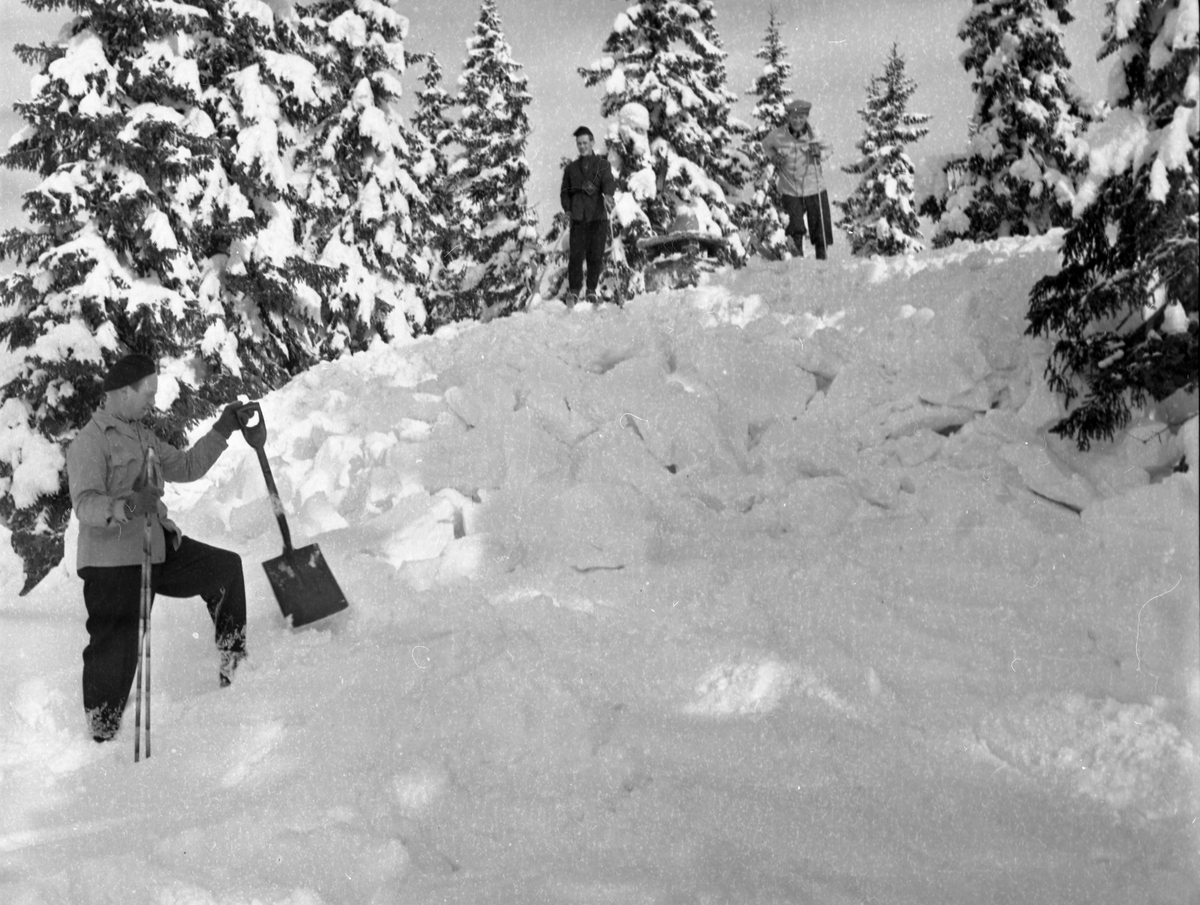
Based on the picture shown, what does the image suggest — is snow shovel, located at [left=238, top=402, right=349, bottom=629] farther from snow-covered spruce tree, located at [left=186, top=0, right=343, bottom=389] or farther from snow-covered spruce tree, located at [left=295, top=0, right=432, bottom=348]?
snow-covered spruce tree, located at [left=295, top=0, right=432, bottom=348]

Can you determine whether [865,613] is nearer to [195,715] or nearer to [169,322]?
[195,715]

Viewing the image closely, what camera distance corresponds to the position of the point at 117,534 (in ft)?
14.9

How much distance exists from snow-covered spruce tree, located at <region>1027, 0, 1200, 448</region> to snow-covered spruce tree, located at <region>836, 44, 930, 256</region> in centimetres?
2406

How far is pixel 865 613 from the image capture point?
4.88 meters

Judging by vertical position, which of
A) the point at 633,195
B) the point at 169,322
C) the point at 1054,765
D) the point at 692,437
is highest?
the point at 633,195

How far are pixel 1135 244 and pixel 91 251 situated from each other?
44.1ft

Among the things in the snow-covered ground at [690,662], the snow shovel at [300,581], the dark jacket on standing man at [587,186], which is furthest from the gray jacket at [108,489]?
the dark jacket on standing man at [587,186]

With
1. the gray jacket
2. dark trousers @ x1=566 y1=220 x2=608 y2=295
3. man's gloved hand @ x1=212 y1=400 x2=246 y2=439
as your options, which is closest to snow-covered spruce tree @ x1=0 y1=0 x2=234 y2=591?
dark trousers @ x1=566 y1=220 x2=608 y2=295

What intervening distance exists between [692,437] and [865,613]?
2.30 meters

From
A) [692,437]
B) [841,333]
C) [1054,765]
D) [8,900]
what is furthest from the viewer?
[841,333]

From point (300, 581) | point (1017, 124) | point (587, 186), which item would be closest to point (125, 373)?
point (300, 581)

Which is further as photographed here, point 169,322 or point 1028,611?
point 169,322

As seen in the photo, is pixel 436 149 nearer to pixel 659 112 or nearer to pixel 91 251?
pixel 659 112

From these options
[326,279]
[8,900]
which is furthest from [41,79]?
[8,900]
